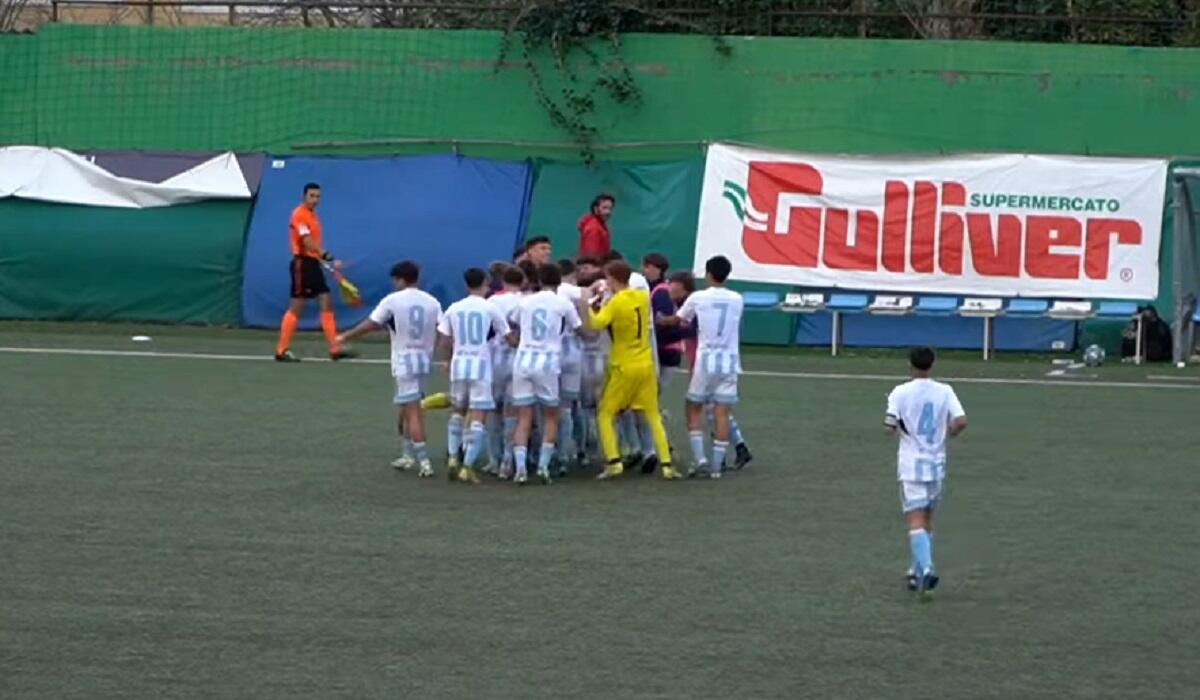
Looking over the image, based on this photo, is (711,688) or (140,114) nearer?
(711,688)

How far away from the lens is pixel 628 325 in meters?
16.2

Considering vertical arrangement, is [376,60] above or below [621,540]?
above

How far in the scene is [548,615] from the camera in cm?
1151

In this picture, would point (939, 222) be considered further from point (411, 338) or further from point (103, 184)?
point (411, 338)

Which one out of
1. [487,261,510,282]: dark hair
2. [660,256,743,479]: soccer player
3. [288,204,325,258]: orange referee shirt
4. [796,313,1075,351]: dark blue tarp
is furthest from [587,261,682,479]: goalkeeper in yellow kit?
[796,313,1075,351]: dark blue tarp

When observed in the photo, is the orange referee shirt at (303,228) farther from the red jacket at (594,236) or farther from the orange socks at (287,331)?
the red jacket at (594,236)

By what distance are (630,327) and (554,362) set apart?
62 centimetres

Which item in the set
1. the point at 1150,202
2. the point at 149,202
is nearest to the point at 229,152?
the point at 149,202

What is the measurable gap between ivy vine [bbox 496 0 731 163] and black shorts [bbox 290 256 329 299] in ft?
16.7

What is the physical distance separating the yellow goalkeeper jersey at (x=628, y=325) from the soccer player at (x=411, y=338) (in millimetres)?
1260

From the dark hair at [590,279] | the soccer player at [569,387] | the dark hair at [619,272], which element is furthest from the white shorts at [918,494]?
the dark hair at [590,279]

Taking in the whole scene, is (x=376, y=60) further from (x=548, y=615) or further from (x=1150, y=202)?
(x=548, y=615)

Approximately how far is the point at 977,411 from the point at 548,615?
998 centimetres

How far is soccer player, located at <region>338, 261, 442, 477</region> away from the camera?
1641 cm
